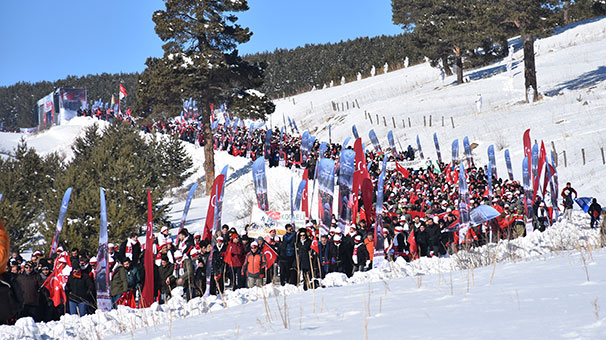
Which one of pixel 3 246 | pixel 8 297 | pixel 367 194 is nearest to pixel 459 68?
pixel 367 194

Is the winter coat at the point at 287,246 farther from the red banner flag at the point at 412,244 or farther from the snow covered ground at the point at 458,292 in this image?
the snow covered ground at the point at 458,292

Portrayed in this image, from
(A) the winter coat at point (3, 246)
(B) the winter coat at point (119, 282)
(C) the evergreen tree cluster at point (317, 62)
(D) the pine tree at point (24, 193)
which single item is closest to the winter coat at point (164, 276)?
(B) the winter coat at point (119, 282)

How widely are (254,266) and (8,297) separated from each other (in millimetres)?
8225

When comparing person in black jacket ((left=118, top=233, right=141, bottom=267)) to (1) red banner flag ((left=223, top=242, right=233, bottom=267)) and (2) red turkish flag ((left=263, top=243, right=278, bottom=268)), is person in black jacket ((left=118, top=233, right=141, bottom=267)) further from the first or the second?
(2) red turkish flag ((left=263, top=243, right=278, bottom=268))

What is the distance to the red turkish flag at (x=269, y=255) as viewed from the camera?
13.4m

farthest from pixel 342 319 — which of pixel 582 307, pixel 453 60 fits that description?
pixel 453 60

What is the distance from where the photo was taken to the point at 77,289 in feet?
38.8

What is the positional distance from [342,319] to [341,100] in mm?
60531

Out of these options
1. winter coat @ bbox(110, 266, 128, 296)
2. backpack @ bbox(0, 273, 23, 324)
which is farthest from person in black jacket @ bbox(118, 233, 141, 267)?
backpack @ bbox(0, 273, 23, 324)

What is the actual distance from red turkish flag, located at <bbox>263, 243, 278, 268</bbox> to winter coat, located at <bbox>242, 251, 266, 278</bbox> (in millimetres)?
134

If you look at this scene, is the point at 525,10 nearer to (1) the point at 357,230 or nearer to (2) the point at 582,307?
(1) the point at 357,230

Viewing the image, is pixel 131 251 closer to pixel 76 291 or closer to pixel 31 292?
pixel 76 291

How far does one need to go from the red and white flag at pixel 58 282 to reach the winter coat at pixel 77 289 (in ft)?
0.32

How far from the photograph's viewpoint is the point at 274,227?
17.4 meters
